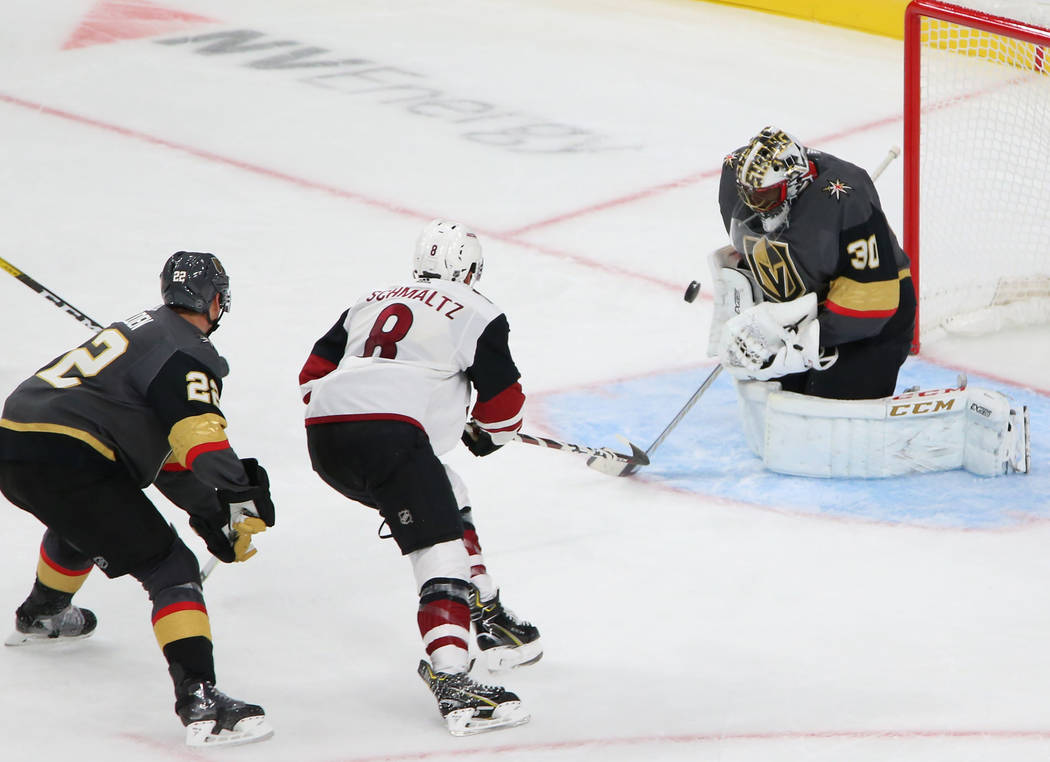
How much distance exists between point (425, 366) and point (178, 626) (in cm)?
67

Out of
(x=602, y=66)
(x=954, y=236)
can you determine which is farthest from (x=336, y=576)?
(x=602, y=66)

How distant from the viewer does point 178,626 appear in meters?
3.01

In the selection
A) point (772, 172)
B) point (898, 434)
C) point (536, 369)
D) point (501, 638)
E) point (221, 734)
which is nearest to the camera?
point (221, 734)

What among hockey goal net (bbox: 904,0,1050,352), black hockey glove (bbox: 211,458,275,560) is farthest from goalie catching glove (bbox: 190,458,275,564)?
hockey goal net (bbox: 904,0,1050,352)

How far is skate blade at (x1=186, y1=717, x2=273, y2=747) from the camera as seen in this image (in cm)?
296

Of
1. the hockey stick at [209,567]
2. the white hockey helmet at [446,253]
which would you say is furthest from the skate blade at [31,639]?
the white hockey helmet at [446,253]

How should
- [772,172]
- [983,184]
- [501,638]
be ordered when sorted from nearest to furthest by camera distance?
[501,638] < [772,172] < [983,184]

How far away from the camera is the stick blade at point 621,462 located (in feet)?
13.5

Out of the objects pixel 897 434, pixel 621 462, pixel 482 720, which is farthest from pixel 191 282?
pixel 897 434

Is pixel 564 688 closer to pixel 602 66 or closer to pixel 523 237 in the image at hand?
pixel 523 237

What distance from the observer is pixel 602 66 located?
798 centimetres

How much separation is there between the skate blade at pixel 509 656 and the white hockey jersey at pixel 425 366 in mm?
422

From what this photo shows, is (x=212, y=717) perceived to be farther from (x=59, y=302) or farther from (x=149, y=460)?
(x=59, y=302)

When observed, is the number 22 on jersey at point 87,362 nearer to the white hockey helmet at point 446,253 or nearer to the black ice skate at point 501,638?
the white hockey helmet at point 446,253
